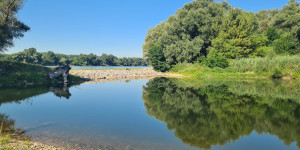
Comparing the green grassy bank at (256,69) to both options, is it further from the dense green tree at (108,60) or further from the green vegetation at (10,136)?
the dense green tree at (108,60)

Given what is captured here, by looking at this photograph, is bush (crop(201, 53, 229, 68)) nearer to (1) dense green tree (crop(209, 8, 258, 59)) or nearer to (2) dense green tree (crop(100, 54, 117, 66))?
(1) dense green tree (crop(209, 8, 258, 59))

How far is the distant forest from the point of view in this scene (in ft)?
317

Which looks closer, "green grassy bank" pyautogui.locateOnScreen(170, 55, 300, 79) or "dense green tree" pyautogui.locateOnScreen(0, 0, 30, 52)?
"dense green tree" pyautogui.locateOnScreen(0, 0, 30, 52)

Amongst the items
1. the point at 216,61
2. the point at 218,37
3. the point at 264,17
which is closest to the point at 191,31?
the point at 218,37

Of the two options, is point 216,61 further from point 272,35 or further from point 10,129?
point 10,129

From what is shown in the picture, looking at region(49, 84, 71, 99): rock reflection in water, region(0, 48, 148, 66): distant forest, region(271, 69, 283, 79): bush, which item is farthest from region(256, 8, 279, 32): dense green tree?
region(0, 48, 148, 66): distant forest

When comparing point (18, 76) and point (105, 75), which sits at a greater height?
point (18, 76)

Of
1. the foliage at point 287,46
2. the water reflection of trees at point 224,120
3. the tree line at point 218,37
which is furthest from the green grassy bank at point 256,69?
the water reflection of trees at point 224,120

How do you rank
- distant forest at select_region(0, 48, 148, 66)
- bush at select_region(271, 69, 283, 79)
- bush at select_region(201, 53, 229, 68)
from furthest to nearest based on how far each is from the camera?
distant forest at select_region(0, 48, 148, 66)
bush at select_region(201, 53, 229, 68)
bush at select_region(271, 69, 283, 79)

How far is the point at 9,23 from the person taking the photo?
27078mm

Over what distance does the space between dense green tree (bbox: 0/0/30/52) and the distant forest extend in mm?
61265

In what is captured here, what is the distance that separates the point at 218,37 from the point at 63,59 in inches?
4289

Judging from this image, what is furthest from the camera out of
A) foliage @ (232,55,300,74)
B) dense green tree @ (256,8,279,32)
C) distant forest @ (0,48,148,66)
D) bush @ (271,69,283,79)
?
distant forest @ (0,48,148,66)

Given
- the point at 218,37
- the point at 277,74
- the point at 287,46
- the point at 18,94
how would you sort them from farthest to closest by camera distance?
1. the point at 218,37
2. the point at 287,46
3. the point at 277,74
4. the point at 18,94
